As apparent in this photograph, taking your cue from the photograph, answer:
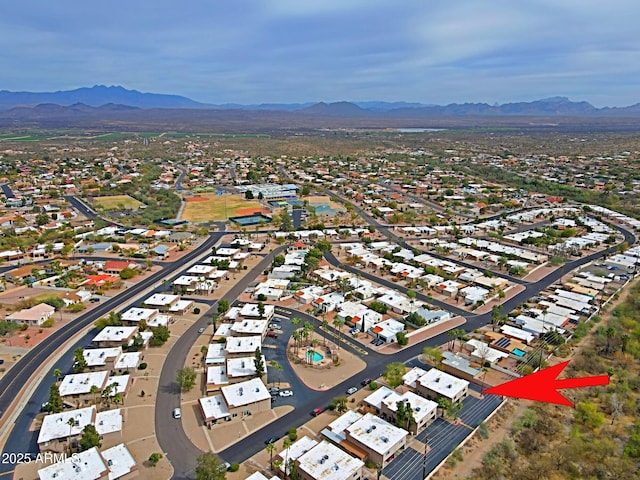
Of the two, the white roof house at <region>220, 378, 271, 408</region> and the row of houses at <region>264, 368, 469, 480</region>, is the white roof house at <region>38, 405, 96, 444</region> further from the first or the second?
the row of houses at <region>264, 368, 469, 480</region>

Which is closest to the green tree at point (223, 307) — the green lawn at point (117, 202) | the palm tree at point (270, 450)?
the palm tree at point (270, 450)

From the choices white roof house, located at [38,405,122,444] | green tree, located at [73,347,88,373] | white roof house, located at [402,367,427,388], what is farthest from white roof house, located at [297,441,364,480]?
green tree, located at [73,347,88,373]

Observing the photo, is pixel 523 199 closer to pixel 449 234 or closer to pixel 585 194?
pixel 585 194

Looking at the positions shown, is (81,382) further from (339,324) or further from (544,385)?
(544,385)

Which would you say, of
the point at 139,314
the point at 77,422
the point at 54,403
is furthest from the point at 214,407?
the point at 139,314

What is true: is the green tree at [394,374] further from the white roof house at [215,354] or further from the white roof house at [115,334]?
the white roof house at [115,334]

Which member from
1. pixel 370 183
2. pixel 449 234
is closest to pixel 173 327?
pixel 449 234
